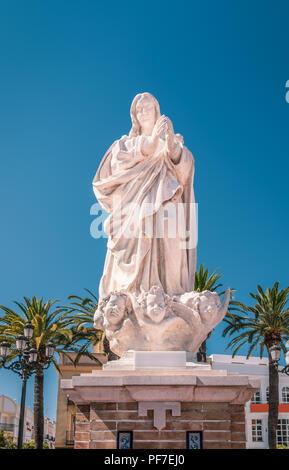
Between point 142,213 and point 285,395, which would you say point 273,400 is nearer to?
point 142,213

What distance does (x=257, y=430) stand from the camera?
47.9 meters

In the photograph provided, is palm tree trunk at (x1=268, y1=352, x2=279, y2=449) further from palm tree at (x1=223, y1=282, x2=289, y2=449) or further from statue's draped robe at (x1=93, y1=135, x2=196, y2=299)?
statue's draped robe at (x1=93, y1=135, x2=196, y2=299)

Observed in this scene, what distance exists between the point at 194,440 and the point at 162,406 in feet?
1.90

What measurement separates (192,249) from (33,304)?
19.5 meters

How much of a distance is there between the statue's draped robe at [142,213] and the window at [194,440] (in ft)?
7.22

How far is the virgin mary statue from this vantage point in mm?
8414

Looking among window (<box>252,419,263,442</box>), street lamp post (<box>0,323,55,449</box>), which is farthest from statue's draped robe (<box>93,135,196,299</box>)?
window (<box>252,419,263,442</box>)

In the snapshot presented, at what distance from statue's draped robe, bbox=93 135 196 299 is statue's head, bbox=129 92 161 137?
0.34 m

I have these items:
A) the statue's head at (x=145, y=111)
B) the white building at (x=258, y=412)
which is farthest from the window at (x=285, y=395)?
the statue's head at (x=145, y=111)
